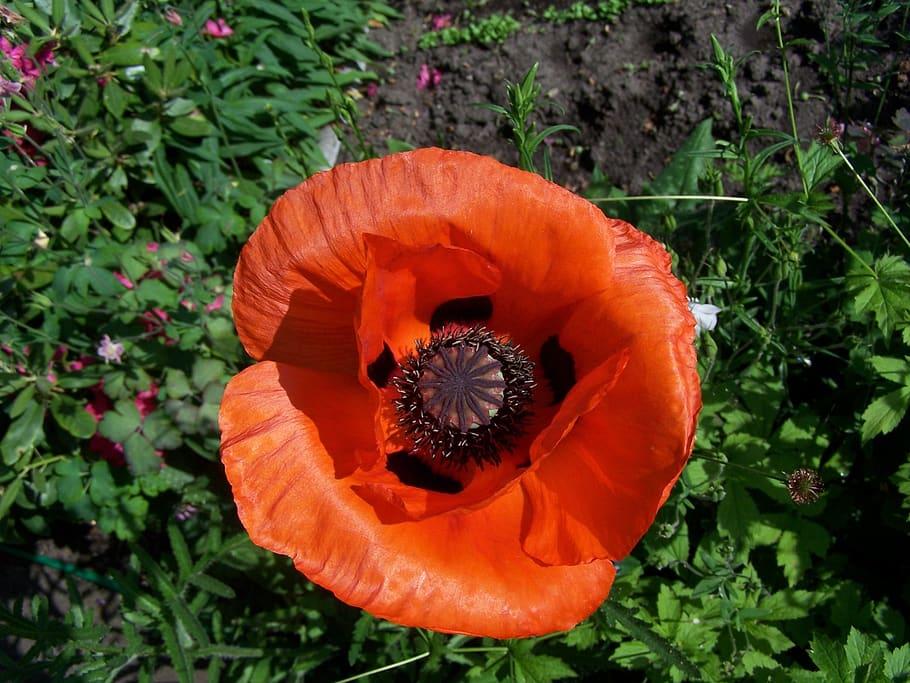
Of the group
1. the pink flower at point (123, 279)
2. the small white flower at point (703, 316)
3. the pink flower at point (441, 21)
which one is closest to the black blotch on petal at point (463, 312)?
the small white flower at point (703, 316)

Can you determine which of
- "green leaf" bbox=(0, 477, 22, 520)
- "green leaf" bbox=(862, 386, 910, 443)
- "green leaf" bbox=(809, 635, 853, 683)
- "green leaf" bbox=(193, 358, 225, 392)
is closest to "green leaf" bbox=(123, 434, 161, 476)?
"green leaf" bbox=(193, 358, 225, 392)

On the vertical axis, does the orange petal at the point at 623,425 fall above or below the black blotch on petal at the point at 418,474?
above

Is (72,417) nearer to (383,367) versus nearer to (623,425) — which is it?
(383,367)

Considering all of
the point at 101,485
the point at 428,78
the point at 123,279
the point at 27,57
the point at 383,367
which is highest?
the point at 27,57

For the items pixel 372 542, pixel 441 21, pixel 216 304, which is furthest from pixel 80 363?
pixel 441 21

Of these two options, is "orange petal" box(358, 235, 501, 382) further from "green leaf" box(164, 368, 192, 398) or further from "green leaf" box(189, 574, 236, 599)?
"green leaf" box(164, 368, 192, 398)

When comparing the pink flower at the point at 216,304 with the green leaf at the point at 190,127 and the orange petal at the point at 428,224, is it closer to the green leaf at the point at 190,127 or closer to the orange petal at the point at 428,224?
the green leaf at the point at 190,127

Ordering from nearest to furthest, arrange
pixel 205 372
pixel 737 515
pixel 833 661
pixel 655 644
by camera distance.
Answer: pixel 833 661 → pixel 655 644 → pixel 737 515 → pixel 205 372
